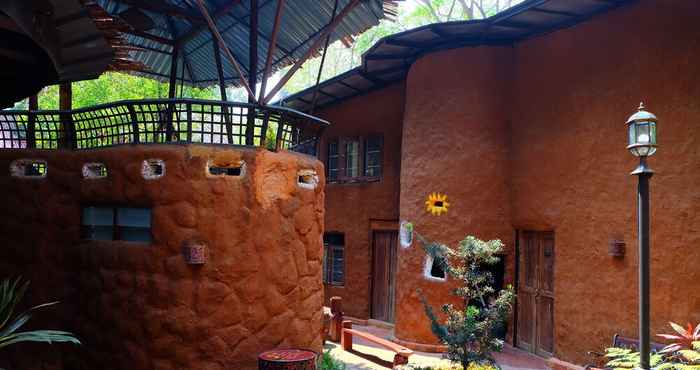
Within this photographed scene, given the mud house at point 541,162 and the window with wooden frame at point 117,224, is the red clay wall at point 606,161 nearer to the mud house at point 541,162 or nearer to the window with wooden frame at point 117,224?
the mud house at point 541,162

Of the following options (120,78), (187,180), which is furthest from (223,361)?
(120,78)

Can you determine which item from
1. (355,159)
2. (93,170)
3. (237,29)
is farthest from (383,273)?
(93,170)

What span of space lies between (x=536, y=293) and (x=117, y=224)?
6.75 m

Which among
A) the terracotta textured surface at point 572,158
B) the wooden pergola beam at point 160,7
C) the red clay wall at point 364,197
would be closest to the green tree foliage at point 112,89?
the red clay wall at point 364,197

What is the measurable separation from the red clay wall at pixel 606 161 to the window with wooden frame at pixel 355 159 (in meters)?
3.90

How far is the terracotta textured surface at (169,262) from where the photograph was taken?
6.40 m

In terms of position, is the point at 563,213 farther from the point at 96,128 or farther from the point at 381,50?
the point at 96,128

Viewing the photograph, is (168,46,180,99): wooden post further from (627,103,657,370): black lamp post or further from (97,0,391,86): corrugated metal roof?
(627,103,657,370): black lamp post

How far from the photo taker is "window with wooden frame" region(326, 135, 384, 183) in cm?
1319

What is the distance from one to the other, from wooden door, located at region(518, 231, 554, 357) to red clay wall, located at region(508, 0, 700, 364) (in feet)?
1.21

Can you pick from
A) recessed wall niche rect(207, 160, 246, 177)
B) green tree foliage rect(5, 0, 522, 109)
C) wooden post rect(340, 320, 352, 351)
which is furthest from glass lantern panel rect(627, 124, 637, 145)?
green tree foliage rect(5, 0, 522, 109)

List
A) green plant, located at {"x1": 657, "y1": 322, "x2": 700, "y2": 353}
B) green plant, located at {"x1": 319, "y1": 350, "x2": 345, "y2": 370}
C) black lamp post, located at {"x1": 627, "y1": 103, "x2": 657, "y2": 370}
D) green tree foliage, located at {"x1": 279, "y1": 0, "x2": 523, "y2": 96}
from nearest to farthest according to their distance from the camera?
black lamp post, located at {"x1": 627, "y1": 103, "x2": 657, "y2": 370}, green plant, located at {"x1": 657, "y1": 322, "x2": 700, "y2": 353}, green plant, located at {"x1": 319, "y1": 350, "x2": 345, "y2": 370}, green tree foliage, located at {"x1": 279, "y1": 0, "x2": 523, "y2": 96}

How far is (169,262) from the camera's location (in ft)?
21.1

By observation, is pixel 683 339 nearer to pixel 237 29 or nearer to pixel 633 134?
pixel 633 134
